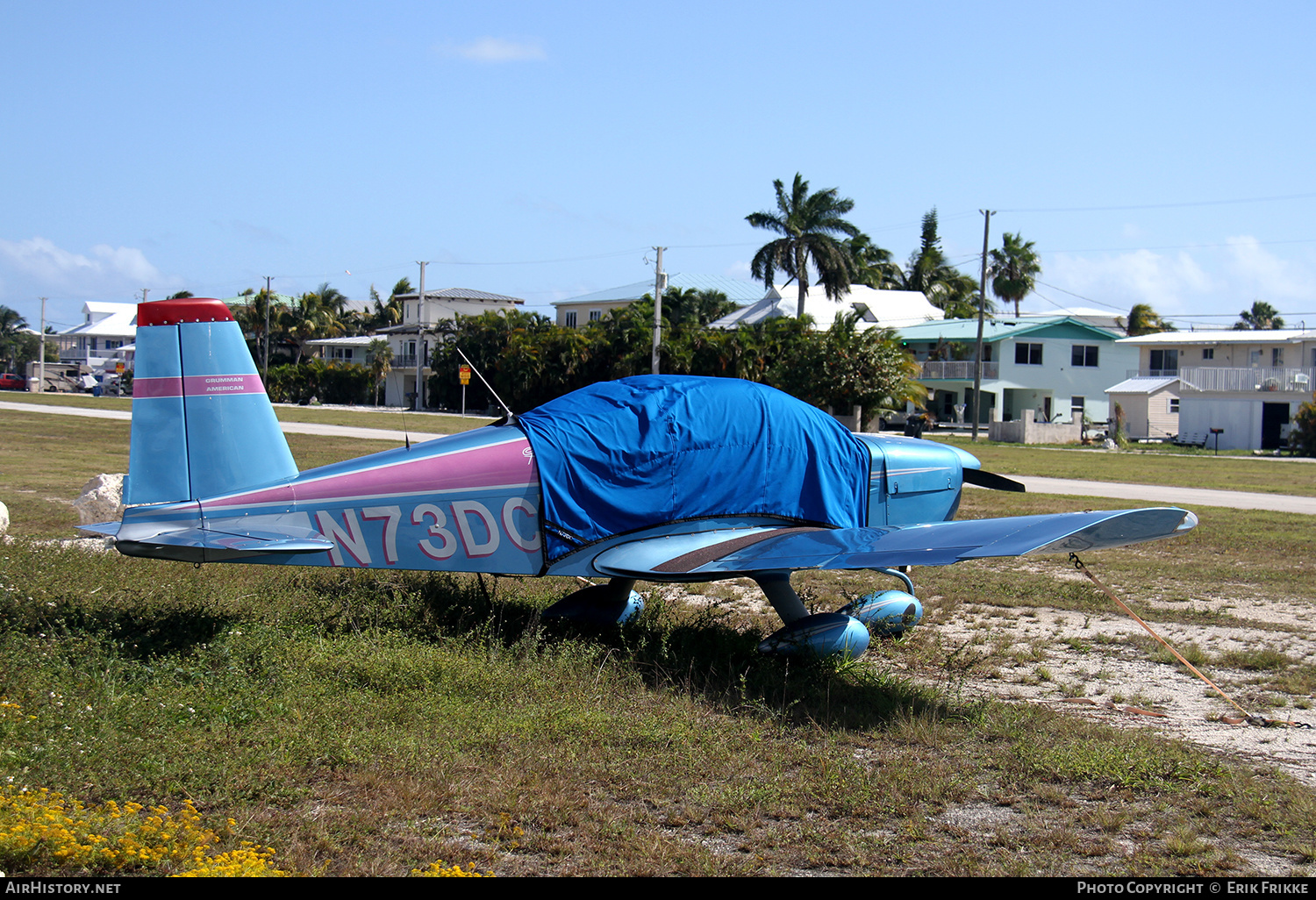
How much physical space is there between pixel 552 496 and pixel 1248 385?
53.8m

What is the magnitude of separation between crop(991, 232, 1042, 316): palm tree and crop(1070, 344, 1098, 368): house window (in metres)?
26.8

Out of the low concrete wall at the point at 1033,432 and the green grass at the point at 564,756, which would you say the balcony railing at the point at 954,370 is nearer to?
the low concrete wall at the point at 1033,432

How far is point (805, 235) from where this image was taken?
66750 mm

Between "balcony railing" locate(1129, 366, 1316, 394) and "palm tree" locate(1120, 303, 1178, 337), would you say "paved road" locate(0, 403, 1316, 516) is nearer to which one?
"balcony railing" locate(1129, 366, 1316, 394)

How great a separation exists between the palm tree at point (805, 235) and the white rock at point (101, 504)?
56.3 metres

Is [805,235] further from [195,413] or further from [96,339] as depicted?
[96,339]

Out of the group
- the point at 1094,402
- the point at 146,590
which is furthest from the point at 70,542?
the point at 1094,402

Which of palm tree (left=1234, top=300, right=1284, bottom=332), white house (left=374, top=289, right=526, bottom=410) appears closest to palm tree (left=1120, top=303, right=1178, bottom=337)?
palm tree (left=1234, top=300, right=1284, bottom=332)

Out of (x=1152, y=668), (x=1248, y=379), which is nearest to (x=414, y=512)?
(x=1152, y=668)

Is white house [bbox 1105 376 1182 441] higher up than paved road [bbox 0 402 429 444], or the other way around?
white house [bbox 1105 376 1182 441]

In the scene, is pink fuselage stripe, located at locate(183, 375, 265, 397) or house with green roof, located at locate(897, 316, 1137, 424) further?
house with green roof, located at locate(897, 316, 1137, 424)

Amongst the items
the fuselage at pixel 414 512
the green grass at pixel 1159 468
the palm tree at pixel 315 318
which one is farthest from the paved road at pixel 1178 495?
the palm tree at pixel 315 318

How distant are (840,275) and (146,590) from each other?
6131 cm

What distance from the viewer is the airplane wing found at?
21.6 feet
